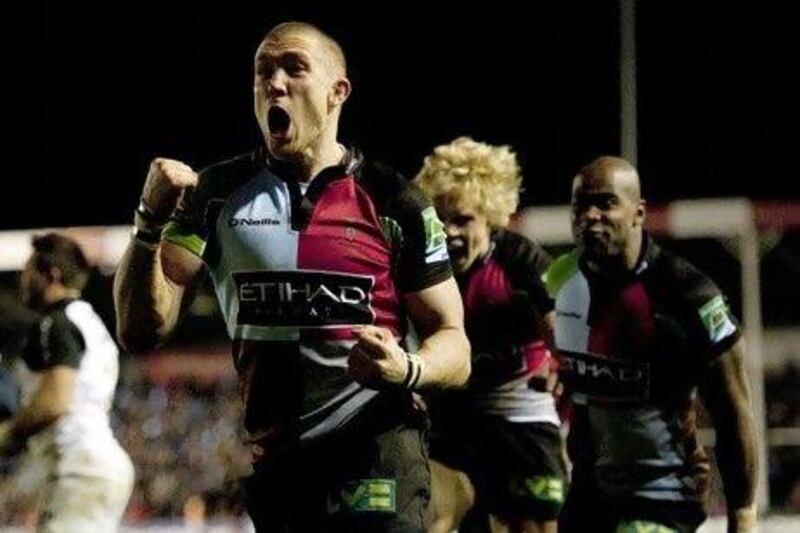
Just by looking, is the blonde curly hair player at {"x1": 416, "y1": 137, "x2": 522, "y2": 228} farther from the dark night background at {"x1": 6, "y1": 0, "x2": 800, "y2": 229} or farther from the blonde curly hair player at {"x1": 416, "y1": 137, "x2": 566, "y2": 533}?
the dark night background at {"x1": 6, "y1": 0, "x2": 800, "y2": 229}

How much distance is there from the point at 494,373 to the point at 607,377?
1204 mm

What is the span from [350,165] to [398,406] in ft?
2.08

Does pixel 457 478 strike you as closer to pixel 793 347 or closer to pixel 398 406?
pixel 398 406

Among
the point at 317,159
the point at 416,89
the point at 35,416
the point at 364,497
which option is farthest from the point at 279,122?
the point at 416,89

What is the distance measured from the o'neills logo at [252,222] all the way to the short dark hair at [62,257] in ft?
11.4

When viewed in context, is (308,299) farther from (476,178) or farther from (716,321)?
(476,178)

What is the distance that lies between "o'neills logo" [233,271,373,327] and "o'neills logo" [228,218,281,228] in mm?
127

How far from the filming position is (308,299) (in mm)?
5254

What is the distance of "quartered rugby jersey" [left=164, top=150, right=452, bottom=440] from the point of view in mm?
5258

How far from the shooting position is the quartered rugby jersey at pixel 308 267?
526 cm

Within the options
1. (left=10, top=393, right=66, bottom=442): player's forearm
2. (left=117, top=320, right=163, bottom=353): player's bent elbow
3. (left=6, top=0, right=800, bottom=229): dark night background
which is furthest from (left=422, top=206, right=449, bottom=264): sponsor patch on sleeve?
(left=6, top=0, right=800, bottom=229): dark night background

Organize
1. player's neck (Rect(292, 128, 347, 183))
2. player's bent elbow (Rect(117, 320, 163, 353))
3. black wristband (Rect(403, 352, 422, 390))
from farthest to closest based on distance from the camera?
player's neck (Rect(292, 128, 347, 183)), player's bent elbow (Rect(117, 320, 163, 353)), black wristband (Rect(403, 352, 422, 390))

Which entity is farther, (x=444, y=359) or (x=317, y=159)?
(x=317, y=159)

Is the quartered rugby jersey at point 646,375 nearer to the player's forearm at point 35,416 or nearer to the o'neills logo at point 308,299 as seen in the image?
the o'neills logo at point 308,299
